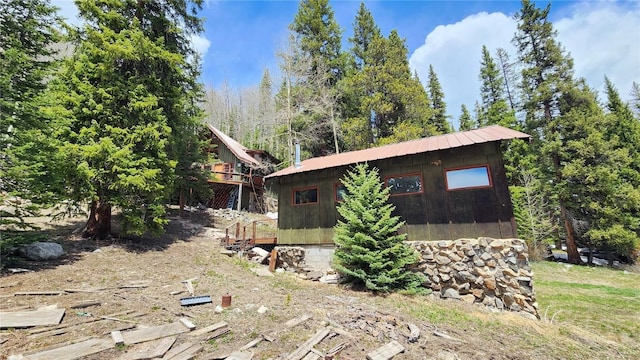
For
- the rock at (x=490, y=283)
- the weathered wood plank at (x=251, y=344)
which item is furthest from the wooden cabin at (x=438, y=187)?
the weathered wood plank at (x=251, y=344)

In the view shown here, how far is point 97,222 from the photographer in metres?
10.0

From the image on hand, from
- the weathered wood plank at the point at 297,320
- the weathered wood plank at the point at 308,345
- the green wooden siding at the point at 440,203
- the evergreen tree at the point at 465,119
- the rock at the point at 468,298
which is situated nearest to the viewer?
the weathered wood plank at the point at 308,345

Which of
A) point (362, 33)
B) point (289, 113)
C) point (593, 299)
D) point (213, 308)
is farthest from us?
point (362, 33)

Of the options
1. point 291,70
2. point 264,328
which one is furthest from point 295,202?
point 291,70

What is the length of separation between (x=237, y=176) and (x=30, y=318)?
18.4m

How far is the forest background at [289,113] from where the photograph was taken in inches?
295

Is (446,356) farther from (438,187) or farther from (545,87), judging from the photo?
(545,87)

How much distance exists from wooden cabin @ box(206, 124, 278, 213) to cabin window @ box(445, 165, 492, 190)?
15063mm

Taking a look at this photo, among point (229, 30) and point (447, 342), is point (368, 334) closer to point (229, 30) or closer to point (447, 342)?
point (447, 342)

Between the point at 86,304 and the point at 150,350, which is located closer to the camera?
the point at 150,350

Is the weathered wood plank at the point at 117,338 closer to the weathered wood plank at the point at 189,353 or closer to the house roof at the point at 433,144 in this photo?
the weathered wood plank at the point at 189,353

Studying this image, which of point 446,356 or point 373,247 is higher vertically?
point 373,247

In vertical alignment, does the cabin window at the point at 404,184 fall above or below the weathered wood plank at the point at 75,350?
above

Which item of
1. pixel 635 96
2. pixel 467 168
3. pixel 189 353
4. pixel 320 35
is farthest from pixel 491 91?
pixel 189 353
